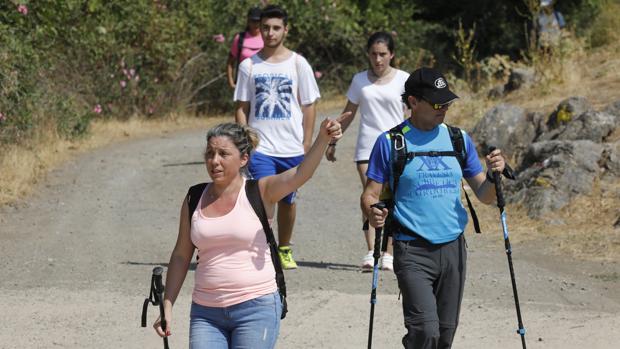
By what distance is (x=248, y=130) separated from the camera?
16.9 feet

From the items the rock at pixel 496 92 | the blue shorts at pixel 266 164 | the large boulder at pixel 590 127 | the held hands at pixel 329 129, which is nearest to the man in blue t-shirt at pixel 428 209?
the held hands at pixel 329 129

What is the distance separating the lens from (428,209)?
18.3 feet

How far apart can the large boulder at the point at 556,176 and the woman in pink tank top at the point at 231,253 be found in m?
6.25

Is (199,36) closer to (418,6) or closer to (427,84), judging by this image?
(418,6)

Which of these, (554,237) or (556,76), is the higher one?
(556,76)

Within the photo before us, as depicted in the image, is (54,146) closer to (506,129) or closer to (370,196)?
(506,129)

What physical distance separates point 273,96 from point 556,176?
3723mm

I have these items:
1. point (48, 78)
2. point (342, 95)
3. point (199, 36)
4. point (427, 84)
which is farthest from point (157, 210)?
point (342, 95)

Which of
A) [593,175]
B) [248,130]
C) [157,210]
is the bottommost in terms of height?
[157,210]

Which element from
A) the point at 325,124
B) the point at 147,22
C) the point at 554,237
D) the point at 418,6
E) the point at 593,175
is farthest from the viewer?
the point at 418,6

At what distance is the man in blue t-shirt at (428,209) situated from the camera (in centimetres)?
552

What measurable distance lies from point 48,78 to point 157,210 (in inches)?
219

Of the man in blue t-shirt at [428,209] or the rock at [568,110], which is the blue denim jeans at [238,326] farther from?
the rock at [568,110]

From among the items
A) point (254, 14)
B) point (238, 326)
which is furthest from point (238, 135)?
point (254, 14)
